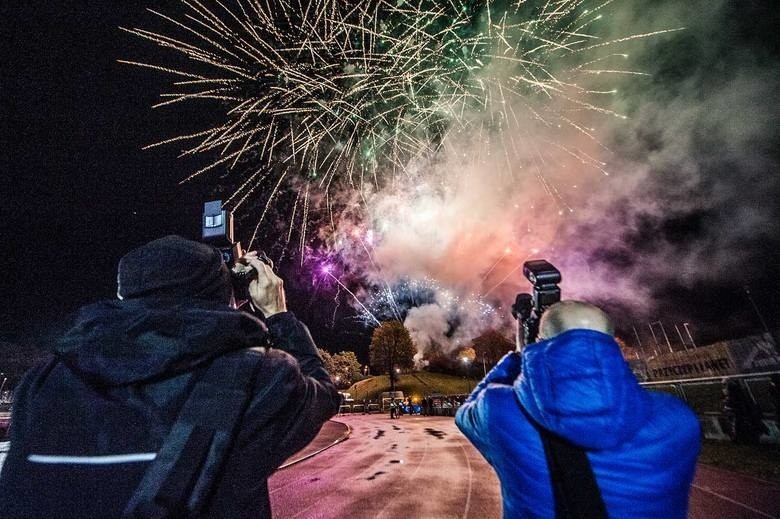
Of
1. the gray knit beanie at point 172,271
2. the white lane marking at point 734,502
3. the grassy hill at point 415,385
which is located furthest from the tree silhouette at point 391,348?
the gray knit beanie at point 172,271

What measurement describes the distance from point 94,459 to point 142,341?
1.12ft

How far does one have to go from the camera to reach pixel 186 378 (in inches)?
42.1

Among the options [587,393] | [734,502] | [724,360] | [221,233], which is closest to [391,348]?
[724,360]

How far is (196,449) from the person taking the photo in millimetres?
968

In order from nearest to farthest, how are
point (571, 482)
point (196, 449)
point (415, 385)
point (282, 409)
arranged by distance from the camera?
point (196, 449) → point (282, 409) → point (571, 482) → point (415, 385)

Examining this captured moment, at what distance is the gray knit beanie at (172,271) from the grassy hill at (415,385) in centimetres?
6908

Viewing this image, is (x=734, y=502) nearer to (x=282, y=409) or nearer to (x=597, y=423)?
(x=597, y=423)

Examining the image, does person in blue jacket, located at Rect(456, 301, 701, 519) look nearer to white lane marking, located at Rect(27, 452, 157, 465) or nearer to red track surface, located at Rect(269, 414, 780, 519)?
white lane marking, located at Rect(27, 452, 157, 465)

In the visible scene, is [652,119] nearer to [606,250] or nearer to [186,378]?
[606,250]

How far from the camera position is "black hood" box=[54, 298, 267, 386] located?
1.02 meters

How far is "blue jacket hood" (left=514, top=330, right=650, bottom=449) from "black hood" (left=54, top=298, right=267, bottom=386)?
115 cm


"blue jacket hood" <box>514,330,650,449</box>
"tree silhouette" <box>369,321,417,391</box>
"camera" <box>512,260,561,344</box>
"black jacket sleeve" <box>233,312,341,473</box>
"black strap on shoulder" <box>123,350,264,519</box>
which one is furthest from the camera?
"tree silhouette" <box>369,321,417,391</box>

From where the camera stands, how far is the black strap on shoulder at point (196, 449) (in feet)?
3.04

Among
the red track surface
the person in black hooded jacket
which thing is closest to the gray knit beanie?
the person in black hooded jacket
